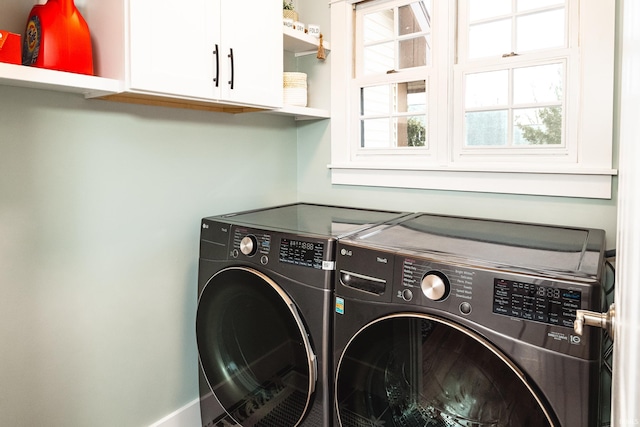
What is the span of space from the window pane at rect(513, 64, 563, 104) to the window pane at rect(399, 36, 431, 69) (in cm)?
44

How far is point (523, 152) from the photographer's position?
1.75 meters

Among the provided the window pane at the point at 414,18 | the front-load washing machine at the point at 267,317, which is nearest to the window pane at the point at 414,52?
the window pane at the point at 414,18

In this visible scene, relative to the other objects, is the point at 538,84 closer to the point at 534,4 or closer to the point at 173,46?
the point at 534,4

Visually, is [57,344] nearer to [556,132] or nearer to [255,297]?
[255,297]

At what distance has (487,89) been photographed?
1.83 m

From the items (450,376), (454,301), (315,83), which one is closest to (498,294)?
(454,301)

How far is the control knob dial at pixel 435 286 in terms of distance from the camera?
3.56ft

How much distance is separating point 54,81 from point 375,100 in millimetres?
1460

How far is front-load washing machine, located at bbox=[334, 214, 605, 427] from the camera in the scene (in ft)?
3.11

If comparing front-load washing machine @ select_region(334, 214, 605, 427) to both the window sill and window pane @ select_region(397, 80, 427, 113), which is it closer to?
the window sill

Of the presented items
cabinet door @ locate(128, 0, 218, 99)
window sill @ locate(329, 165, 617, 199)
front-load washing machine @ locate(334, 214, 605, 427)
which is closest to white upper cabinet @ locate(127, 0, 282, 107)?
cabinet door @ locate(128, 0, 218, 99)

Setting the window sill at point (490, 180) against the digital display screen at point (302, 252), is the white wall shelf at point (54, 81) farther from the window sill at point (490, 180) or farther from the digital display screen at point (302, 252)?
the window sill at point (490, 180)

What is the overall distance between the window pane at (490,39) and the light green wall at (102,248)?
114 cm

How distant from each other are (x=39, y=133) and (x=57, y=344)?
75 centimetres
